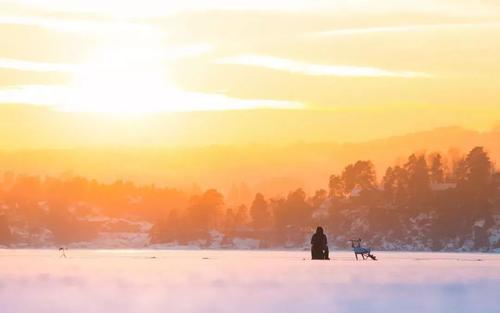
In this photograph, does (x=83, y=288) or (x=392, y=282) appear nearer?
(x=83, y=288)

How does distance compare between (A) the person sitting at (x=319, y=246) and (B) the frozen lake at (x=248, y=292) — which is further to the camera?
(A) the person sitting at (x=319, y=246)

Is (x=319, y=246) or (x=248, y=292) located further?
(x=319, y=246)

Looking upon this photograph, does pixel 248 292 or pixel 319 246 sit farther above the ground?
pixel 319 246

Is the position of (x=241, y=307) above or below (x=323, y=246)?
below

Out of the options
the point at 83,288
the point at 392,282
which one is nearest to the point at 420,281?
the point at 392,282

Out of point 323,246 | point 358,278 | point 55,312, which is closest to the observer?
point 55,312

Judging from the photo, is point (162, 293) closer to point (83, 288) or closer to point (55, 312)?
point (83, 288)

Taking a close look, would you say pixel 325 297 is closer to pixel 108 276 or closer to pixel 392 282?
pixel 392 282

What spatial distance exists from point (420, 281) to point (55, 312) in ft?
136

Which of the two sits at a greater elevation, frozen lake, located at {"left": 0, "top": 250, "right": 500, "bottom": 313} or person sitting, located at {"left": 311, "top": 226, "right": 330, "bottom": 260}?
person sitting, located at {"left": 311, "top": 226, "right": 330, "bottom": 260}

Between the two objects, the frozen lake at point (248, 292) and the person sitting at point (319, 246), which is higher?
the person sitting at point (319, 246)

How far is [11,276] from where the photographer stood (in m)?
111

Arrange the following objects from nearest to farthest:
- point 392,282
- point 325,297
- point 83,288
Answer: point 325,297
point 83,288
point 392,282

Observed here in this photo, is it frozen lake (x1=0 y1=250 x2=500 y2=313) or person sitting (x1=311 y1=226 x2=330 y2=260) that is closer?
frozen lake (x1=0 y1=250 x2=500 y2=313)
